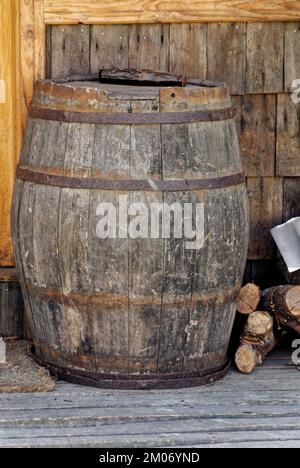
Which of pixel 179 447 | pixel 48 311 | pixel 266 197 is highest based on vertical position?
pixel 266 197

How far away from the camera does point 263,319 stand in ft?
17.5

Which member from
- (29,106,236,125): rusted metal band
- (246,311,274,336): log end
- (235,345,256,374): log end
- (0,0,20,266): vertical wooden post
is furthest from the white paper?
(0,0,20,266): vertical wooden post

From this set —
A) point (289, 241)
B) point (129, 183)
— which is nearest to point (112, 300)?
point (129, 183)

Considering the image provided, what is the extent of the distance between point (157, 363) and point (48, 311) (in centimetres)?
53

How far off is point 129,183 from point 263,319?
105 centimetres

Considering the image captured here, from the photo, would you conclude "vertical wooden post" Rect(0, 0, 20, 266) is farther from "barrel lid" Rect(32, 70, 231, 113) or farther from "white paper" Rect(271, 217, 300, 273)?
"white paper" Rect(271, 217, 300, 273)

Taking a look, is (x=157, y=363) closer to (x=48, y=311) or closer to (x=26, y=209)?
(x=48, y=311)

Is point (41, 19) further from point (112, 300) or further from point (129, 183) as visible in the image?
point (112, 300)

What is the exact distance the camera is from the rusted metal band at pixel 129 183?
4.73 meters

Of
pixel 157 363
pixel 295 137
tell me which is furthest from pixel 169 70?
pixel 157 363

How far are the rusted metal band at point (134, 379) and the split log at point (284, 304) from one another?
0.49 m

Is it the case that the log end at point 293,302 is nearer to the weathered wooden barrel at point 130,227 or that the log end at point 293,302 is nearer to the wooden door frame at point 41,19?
the weathered wooden barrel at point 130,227

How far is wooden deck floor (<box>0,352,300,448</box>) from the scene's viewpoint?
4449 millimetres

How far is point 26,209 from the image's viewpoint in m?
4.94
